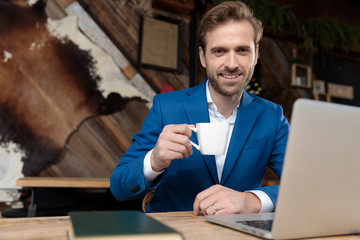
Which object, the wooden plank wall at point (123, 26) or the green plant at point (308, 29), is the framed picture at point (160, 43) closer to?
the wooden plank wall at point (123, 26)

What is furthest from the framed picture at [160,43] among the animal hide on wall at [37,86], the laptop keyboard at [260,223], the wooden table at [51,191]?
the laptop keyboard at [260,223]

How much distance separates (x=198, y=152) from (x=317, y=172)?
0.78 meters

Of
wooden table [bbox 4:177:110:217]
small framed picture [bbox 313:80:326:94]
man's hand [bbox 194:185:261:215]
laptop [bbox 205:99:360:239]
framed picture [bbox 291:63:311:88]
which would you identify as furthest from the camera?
small framed picture [bbox 313:80:326:94]

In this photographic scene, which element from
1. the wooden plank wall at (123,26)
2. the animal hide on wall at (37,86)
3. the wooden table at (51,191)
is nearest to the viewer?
the wooden table at (51,191)

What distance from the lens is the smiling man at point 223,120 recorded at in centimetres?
133

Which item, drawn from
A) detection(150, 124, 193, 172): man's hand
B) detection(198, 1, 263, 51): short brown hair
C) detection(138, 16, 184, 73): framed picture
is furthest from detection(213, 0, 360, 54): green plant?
detection(150, 124, 193, 172): man's hand

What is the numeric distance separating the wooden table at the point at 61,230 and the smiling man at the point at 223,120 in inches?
16.7

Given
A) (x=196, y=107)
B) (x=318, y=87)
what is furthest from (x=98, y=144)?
(x=318, y=87)

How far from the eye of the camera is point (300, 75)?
3.99 metres

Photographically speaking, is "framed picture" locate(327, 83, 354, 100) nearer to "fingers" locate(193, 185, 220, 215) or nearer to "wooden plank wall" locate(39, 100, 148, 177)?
"wooden plank wall" locate(39, 100, 148, 177)

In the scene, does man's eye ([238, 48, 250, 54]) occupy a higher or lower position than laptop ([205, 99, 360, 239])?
higher

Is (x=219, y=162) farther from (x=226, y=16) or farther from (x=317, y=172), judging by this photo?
(x=317, y=172)

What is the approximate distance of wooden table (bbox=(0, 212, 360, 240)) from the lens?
597 millimetres

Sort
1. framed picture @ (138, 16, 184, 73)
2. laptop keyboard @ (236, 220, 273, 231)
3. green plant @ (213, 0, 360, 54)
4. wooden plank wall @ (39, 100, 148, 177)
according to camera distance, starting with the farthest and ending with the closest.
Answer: green plant @ (213, 0, 360, 54), framed picture @ (138, 16, 184, 73), wooden plank wall @ (39, 100, 148, 177), laptop keyboard @ (236, 220, 273, 231)
